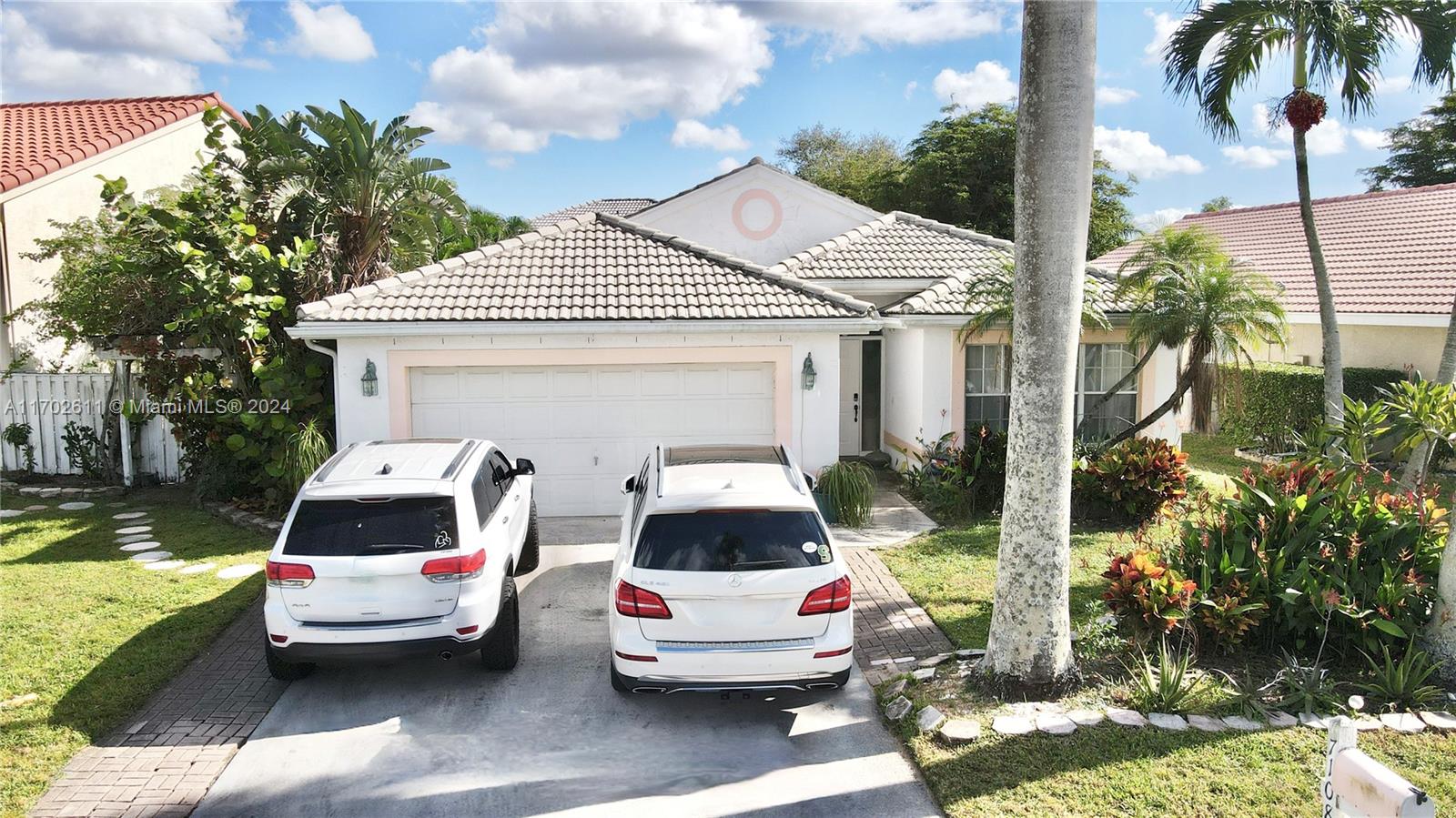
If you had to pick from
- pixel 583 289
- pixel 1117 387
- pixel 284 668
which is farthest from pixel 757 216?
pixel 284 668

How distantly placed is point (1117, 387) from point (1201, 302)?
1.98 meters

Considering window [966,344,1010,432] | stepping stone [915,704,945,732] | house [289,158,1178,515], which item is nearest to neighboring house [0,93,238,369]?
house [289,158,1178,515]

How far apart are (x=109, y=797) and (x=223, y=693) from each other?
1.48 m

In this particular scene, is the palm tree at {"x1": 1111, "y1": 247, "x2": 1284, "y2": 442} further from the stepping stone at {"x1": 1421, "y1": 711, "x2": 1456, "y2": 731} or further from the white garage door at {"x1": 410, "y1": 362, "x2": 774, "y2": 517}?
the stepping stone at {"x1": 1421, "y1": 711, "x2": 1456, "y2": 731}

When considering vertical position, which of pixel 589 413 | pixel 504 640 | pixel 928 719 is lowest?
pixel 928 719

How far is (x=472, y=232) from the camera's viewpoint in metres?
18.6

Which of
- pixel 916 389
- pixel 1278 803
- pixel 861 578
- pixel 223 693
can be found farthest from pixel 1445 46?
pixel 223 693

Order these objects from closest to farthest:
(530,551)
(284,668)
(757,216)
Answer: (284,668) → (530,551) → (757,216)

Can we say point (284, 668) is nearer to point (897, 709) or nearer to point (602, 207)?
point (897, 709)

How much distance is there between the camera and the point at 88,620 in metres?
8.34

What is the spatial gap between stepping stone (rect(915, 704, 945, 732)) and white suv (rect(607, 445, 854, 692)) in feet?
1.93

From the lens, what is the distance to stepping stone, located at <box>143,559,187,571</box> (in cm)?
1004

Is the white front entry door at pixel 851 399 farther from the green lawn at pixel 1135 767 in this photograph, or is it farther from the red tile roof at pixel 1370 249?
the green lawn at pixel 1135 767

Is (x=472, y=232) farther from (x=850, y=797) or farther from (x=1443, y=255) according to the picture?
(x=1443, y=255)
